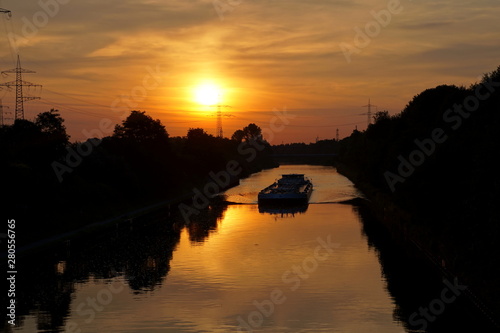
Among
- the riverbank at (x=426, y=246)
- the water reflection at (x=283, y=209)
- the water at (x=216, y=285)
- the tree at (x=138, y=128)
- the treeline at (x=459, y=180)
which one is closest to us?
the water at (x=216, y=285)

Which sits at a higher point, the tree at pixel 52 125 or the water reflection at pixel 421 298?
the tree at pixel 52 125

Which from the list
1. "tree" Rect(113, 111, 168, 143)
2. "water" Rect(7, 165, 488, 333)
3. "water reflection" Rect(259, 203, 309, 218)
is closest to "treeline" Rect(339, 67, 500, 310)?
"water" Rect(7, 165, 488, 333)

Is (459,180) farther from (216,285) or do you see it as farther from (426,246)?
(216,285)

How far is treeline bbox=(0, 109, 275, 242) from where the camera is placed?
189 ft

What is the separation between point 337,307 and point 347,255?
19.2m

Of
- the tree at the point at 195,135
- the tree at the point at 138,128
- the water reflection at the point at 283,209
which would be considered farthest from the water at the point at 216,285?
the tree at the point at 195,135

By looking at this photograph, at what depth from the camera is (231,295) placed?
39469 mm

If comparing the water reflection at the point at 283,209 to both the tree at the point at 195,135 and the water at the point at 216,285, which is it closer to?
the water at the point at 216,285

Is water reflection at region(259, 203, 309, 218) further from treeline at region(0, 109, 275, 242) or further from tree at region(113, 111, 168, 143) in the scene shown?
tree at region(113, 111, 168, 143)

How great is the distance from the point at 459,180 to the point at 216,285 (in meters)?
21.3

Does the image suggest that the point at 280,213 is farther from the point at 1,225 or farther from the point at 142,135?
the point at 1,225

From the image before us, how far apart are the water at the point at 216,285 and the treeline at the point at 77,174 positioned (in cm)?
568

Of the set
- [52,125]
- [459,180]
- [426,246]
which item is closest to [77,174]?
[52,125]

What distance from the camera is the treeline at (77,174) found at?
57.5 meters
